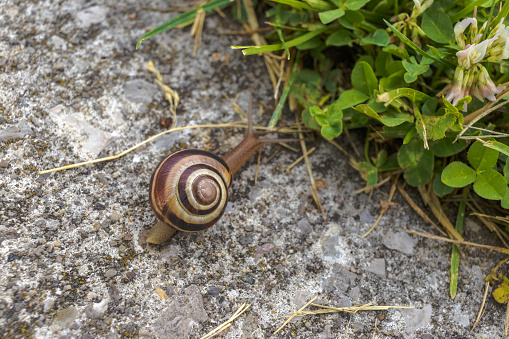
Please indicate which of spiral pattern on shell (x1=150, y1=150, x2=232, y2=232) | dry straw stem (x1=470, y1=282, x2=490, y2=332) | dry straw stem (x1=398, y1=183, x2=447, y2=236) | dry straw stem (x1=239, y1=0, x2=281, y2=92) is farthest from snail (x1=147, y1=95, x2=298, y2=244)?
dry straw stem (x1=470, y1=282, x2=490, y2=332)

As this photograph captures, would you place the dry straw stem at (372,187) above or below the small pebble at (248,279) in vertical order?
above

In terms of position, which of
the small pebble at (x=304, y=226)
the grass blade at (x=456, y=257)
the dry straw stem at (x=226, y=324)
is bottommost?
the grass blade at (x=456, y=257)

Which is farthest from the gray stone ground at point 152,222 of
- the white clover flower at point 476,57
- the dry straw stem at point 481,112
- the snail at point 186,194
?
the white clover flower at point 476,57

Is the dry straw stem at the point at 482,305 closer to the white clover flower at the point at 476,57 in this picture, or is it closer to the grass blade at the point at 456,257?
the grass blade at the point at 456,257

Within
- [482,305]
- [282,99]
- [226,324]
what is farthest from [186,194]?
[482,305]

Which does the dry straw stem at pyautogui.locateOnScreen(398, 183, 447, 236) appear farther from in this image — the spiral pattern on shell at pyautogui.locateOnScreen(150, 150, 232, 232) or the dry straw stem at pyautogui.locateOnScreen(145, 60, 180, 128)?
the dry straw stem at pyautogui.locateOnScreen(145, 60, 180, 128)

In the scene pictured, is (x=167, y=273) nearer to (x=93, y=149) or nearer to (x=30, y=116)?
(x=93, y=149)

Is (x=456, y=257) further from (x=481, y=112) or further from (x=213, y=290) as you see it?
(x=213, y=290)
